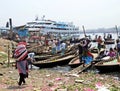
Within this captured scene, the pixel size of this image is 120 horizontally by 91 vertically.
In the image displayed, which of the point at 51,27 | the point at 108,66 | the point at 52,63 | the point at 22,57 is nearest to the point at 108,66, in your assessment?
the point at 108,66

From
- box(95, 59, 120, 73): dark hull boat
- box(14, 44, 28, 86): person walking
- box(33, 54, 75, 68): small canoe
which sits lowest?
box(33, 54, 75, 68): small canoe

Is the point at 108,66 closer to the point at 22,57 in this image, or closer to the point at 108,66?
the point at 108,66

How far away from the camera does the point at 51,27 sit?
77125mm

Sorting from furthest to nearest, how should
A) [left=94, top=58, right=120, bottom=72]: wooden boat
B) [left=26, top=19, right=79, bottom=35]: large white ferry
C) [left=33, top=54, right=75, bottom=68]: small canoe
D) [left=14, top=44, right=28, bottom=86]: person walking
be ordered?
1. [left=26, top=19, right=79, bottom=35]: large white ferry
2. [left=33, top=54, right=75, bottom=68]: small canoe
3. [left=94, top=58, right=120, bottom=72]: wooden boat
4. [left=14, top=44, right=28, bottom=86]: person walking

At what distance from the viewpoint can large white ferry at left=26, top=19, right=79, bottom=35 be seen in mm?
69406

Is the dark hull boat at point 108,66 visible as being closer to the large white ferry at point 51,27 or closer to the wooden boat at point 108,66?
the wooden boat at point 108,66

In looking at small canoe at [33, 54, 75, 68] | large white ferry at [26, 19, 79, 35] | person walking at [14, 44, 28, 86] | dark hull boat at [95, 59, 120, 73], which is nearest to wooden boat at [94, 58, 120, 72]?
dark hull boat at [95, 59, 120, 73]

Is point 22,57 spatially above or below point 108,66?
above

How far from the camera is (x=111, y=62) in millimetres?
19172

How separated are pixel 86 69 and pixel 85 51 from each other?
1799mm

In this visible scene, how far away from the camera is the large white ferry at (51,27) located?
2733 inches

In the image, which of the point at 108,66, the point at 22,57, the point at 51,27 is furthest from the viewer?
the point at 51,27

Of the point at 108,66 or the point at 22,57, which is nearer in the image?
the point at 22,57

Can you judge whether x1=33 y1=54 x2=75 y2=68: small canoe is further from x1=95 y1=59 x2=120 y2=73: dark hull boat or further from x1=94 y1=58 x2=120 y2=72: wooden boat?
x1=95 y1=59 x2=120 y2=73: dark hull boat
